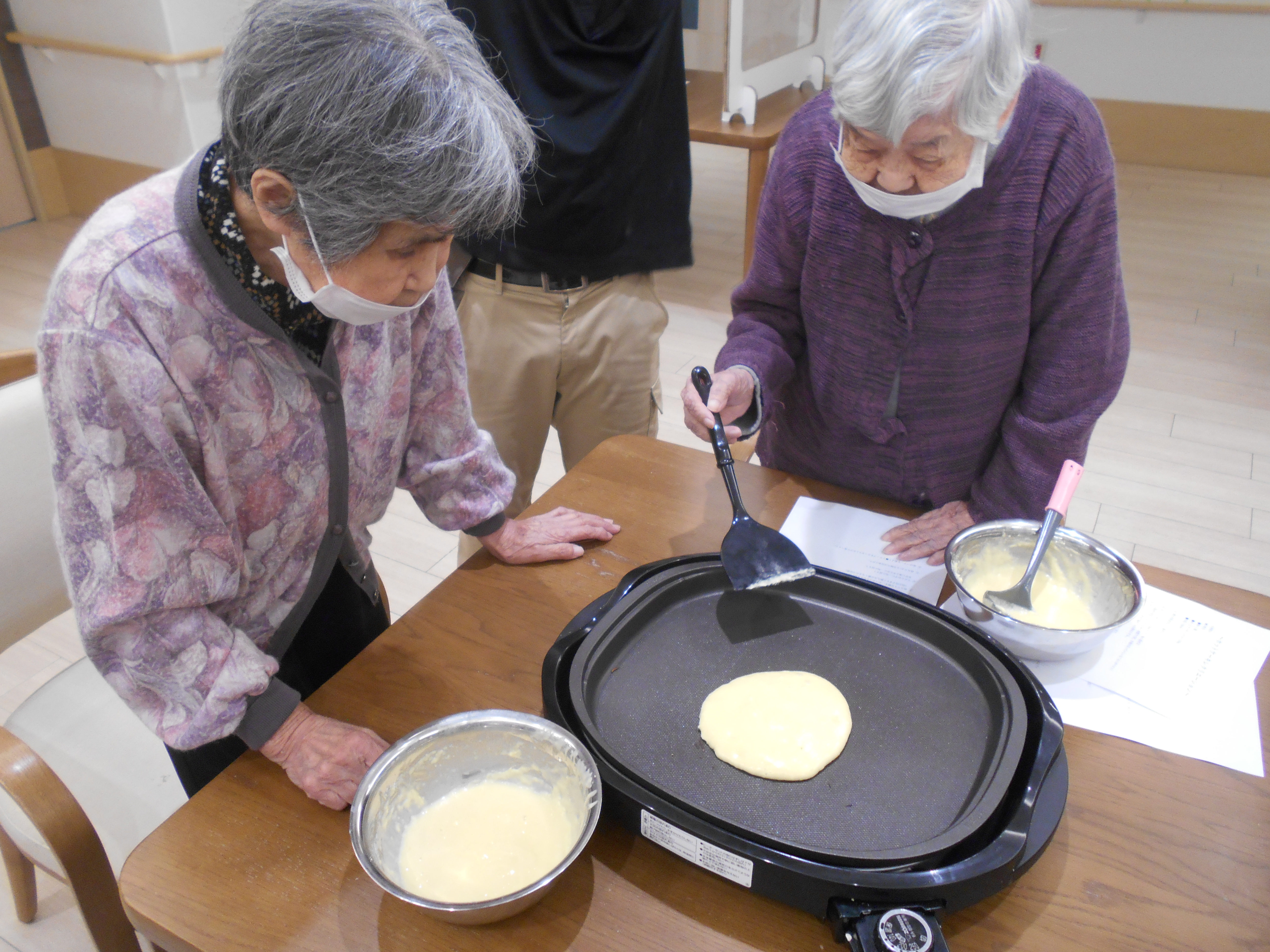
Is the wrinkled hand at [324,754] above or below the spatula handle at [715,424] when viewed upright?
below

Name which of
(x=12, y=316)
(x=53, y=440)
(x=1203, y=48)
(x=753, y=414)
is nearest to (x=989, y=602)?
(x=753, y=414)

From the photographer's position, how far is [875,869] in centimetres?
75

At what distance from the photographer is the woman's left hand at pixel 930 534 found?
1.25m

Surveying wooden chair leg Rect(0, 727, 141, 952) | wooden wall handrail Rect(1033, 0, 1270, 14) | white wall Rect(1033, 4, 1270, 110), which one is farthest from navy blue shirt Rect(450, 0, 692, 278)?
white wall Rect(1033, 4, 1270, 110)

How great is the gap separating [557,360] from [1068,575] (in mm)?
1081

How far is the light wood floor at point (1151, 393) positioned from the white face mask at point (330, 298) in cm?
129

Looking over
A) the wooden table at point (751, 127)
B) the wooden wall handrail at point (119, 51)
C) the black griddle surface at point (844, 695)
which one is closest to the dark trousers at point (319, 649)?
the black griddle surface at point (844, 695)

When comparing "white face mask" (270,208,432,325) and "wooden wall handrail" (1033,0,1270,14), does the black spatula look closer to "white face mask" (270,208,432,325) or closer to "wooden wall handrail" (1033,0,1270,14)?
"white face mask" (270,208,432,325)

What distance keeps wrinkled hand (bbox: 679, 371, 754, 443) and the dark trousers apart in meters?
0.52

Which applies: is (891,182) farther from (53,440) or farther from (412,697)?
(53,440)

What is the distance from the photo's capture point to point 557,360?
188 cm

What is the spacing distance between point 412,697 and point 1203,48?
6002 millimetres

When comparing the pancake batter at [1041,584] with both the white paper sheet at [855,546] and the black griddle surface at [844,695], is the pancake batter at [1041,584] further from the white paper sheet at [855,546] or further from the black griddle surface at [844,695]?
the black griddle surface at [844,695]

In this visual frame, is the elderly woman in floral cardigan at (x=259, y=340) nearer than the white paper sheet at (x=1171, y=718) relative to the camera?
Yes
